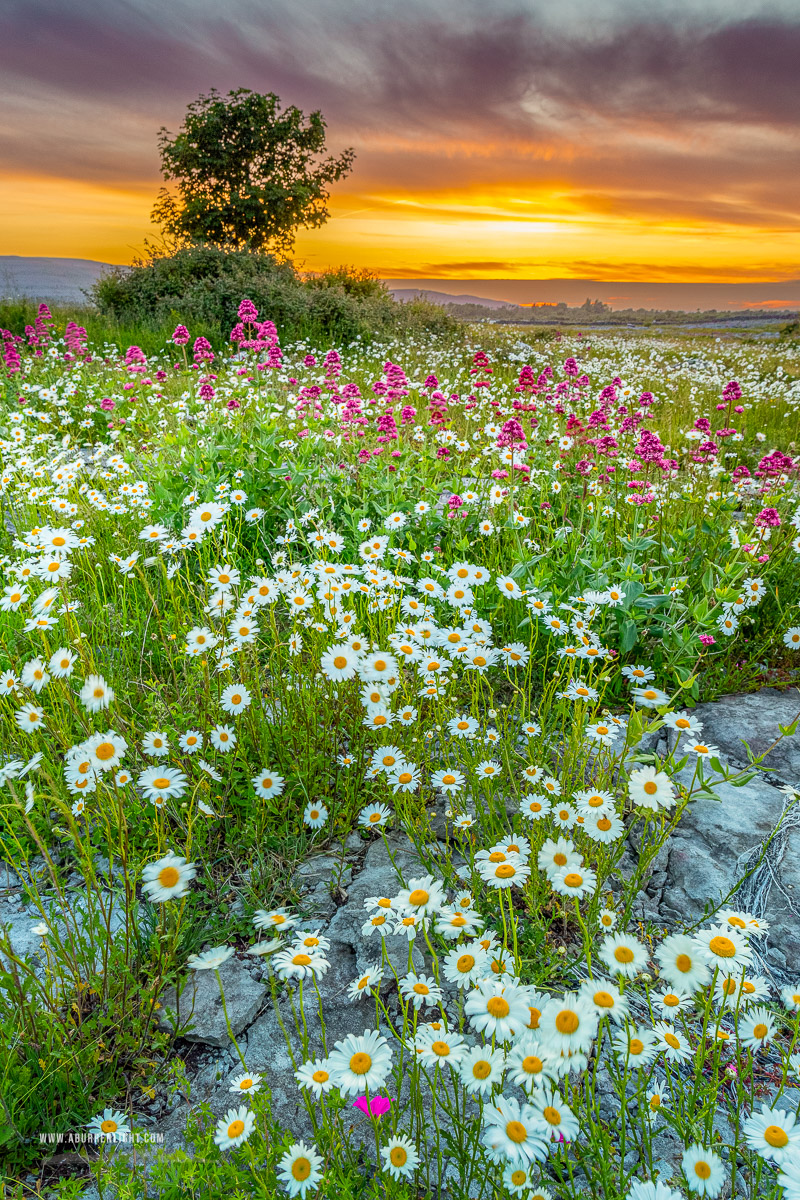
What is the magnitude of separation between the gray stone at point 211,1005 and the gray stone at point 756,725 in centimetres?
221

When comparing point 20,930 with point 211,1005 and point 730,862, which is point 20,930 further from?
point 730,862

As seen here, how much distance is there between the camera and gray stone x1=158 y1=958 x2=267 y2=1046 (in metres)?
1.89

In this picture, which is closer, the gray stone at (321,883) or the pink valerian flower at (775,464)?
the gray stone at (321,883)

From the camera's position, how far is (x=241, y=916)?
7.36 ft

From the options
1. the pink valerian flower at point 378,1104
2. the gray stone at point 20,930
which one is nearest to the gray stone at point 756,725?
the pink valerian flower at point 378,1104

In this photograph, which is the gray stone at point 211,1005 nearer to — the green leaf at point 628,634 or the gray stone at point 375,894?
the gray stone at point 375,894

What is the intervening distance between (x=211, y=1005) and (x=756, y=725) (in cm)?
270

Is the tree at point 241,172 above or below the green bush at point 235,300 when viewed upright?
above

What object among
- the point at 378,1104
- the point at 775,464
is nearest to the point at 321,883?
the point at 378,1104

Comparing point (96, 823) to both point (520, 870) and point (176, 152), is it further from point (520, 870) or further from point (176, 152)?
point (176, 152)

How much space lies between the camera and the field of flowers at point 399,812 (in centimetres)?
134

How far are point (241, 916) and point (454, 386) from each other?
8398 millimetres

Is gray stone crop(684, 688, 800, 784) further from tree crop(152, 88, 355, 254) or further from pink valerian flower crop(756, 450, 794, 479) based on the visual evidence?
tree crop(152, 88, 355, 254)

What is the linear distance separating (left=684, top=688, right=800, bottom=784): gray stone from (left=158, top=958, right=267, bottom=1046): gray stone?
2.21 meters
